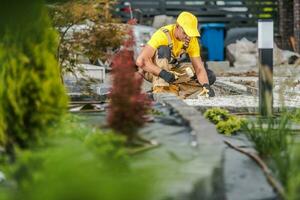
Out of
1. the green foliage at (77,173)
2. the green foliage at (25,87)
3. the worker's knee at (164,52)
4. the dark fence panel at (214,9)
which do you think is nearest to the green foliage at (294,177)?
the green foliage at (77,173)

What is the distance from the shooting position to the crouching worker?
8.85 m

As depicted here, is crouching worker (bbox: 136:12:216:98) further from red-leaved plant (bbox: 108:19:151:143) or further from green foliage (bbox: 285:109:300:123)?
A: red-leaved plant (bbox: 108:19:151:143)

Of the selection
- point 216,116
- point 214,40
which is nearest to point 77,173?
point 216,116

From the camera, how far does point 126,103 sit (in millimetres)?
4227

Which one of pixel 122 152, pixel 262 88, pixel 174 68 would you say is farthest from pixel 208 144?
pixel 174 68

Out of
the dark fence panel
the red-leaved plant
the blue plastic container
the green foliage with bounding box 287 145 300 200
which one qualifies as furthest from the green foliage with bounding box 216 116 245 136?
the dark fence panel

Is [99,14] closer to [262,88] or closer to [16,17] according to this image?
[262,88]

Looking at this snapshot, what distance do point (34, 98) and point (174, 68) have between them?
552 centimetres

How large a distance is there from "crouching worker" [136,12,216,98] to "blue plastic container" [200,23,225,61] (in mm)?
12291

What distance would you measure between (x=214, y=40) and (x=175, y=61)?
12.8m

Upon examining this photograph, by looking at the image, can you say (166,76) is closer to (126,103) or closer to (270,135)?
(270,135)

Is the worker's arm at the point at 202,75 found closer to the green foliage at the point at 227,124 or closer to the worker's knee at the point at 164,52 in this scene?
the worker's knee at the point at 164,52

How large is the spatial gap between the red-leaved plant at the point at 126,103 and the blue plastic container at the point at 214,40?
17.5m

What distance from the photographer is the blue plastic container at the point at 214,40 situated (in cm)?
2203
